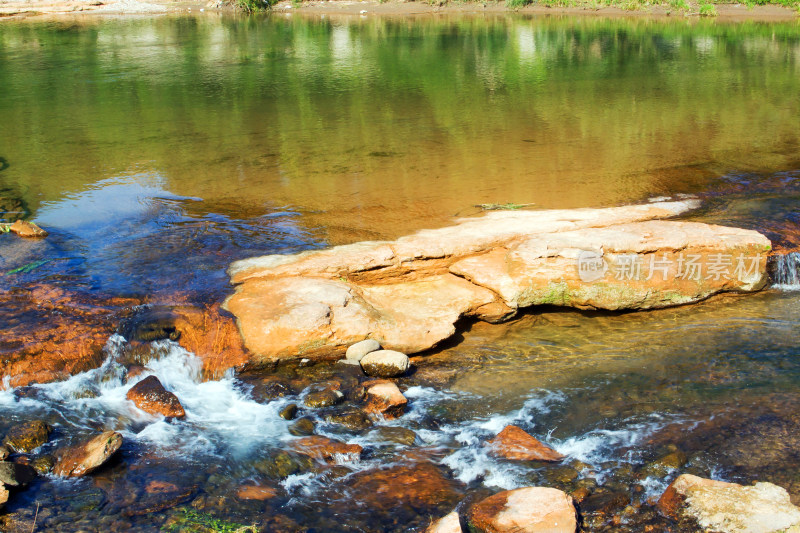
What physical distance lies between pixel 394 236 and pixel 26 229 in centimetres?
489

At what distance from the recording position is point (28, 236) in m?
8.59

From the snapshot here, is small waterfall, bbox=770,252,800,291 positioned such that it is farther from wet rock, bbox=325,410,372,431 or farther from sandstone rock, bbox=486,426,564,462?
wet rock, bbox=325,410,372,431

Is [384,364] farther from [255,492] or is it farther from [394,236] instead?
[394,236]

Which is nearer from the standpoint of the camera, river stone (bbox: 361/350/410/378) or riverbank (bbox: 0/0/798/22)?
river stone (bbox: 361/350/410/378)

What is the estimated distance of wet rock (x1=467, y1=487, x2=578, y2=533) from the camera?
13.9 ft

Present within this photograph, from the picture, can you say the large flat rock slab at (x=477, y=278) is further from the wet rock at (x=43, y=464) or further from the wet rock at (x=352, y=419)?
the wet rock at (x=43, y=464)

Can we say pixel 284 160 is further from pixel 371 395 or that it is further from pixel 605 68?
pixel 605 68

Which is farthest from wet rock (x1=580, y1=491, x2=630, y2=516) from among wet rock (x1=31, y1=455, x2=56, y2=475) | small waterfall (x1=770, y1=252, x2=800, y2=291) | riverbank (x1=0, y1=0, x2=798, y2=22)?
riverbank (x1=0, y1=0, x2=798, y2=22)

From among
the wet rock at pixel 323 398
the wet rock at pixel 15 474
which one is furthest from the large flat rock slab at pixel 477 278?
the wet rock at pixel 15 474

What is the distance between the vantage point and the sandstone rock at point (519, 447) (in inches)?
199

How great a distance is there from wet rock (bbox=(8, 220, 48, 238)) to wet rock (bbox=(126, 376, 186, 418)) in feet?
13.3

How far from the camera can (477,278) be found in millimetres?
7344

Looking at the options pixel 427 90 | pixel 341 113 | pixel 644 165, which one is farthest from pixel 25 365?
pixel 427 90

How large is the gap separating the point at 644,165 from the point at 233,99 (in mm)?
11158
